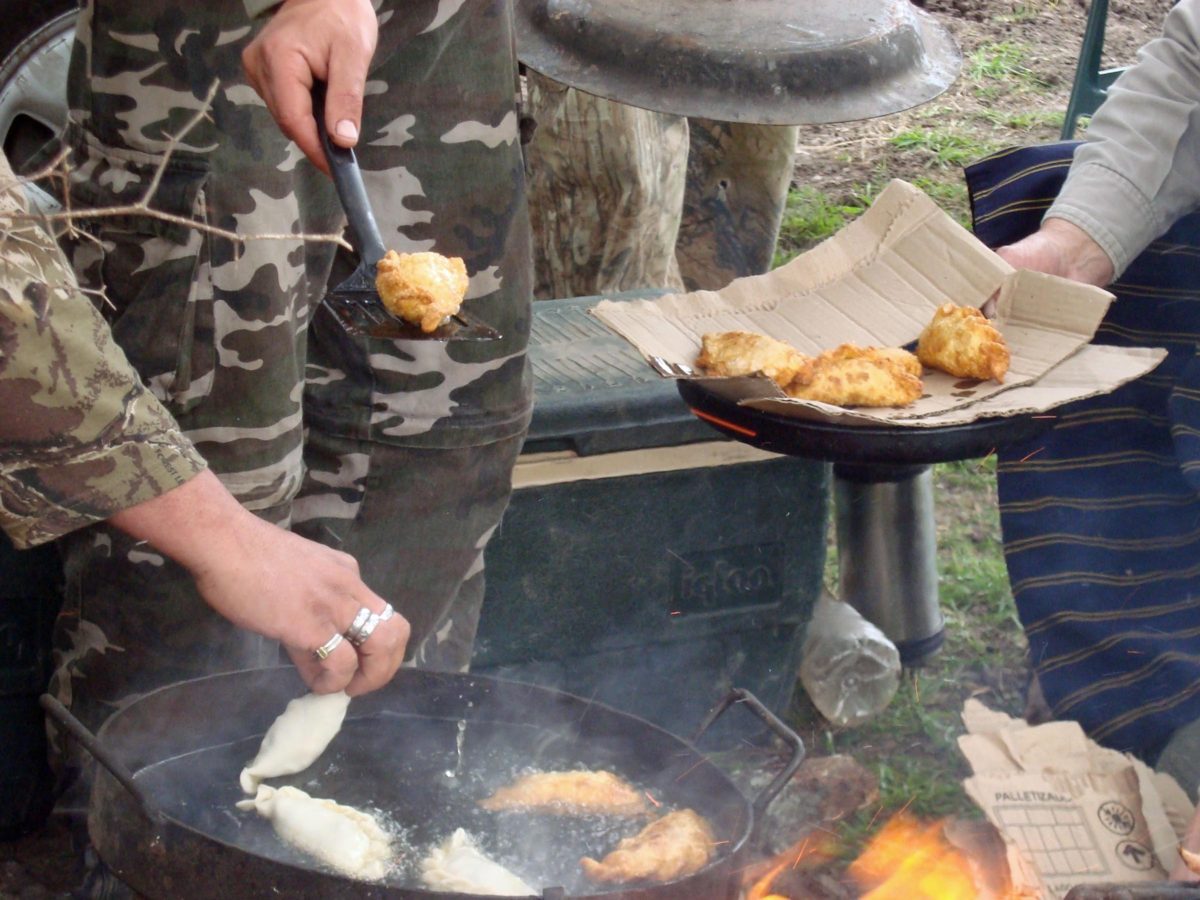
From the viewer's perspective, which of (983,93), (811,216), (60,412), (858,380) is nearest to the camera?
(60,412)

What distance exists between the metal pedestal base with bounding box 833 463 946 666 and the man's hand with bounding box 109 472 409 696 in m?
1.81

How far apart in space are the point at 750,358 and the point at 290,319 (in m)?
0.84

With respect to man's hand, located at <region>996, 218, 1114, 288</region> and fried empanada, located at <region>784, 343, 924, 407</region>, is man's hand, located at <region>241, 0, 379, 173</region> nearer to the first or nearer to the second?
fried empanada, located at <region>784, 343, 924, 407</region>

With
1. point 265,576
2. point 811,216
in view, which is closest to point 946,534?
point 811,216

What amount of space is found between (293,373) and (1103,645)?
1.87m

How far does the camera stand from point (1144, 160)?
116 inches

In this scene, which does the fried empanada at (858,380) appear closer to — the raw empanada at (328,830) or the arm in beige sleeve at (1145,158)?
the arm in beige sleeve at (1145,158)

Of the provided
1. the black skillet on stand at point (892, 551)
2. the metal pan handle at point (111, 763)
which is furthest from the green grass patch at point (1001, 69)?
the metal pan handle at point (111, 763)

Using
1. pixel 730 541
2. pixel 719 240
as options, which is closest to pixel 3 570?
pixel 730 541

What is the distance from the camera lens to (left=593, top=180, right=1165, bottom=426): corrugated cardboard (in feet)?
8.45

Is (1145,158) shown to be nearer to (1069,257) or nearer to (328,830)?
(1069,257)

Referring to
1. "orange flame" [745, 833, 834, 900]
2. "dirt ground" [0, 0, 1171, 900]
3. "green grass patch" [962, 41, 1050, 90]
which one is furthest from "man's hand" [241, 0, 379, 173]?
"green grass patch" [962, 41, 1050, 90]

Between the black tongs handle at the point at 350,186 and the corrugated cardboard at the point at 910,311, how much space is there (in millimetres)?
682

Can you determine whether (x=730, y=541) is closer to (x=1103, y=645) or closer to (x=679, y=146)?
(x=1103, y=645)
